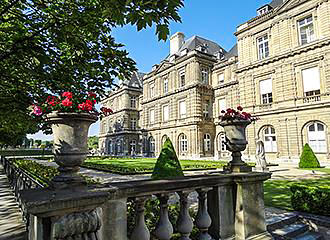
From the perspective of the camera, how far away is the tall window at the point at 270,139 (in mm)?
20594

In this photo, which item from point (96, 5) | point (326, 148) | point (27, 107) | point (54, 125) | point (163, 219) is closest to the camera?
point (54, 125)

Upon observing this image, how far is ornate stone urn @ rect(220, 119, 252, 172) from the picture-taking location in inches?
139

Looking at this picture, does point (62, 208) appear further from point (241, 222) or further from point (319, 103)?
point (319, 103)

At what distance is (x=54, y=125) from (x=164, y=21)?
1.82 m

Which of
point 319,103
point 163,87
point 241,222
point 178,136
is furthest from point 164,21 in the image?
point 163,87

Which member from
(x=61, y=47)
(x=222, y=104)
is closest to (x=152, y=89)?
(x=222, y=104)

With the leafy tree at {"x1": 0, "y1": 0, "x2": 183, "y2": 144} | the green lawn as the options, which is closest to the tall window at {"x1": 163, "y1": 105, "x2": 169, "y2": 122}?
the green lawn

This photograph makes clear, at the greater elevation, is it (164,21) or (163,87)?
(163,87)

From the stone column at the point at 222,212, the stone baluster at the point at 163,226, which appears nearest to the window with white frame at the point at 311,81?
→ the stone column at the point at 222,212

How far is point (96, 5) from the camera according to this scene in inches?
169

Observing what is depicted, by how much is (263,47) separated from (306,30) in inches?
155

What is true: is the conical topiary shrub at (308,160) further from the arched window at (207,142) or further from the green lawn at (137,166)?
the arched window at (207,142)

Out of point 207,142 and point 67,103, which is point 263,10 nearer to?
point 207,142

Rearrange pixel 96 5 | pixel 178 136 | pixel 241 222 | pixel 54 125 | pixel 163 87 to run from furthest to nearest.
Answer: pixel 163 87 → pixel 178 136 → pixel 96 5 → pixel 241 222 → pixel 54 125
